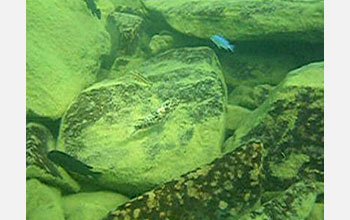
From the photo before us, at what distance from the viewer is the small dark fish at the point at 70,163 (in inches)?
131

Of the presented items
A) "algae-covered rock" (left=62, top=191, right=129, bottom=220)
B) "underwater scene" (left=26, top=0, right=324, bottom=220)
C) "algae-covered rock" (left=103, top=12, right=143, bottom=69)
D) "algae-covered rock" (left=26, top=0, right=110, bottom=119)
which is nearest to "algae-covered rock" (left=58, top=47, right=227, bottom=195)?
"underwater scene" (left=26, top=0, right=324, bottom=220)

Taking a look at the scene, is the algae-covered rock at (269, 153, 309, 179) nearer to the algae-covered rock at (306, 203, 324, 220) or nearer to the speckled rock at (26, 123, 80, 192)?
the algae-covered rock at (306, 203, 324, 220)

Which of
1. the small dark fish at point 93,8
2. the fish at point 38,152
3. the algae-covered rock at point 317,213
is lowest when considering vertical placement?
the algae-covered rock at point 317,213

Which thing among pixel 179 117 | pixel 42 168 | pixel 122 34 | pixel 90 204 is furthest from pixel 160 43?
pixel 90 204

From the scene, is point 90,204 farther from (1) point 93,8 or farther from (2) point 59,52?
(1) point 93,8

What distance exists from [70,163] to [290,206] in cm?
194

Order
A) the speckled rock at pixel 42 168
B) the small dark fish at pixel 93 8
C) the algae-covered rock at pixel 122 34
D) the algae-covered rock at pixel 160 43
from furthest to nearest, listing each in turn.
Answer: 1. the algae-covered rock at pixel 160 43
2. the algae-covered rock at pixel 122 34
3. the small dark fish at pixel 93 8
4. the speckled rock at pixel 42 168

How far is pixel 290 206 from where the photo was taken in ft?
9.48

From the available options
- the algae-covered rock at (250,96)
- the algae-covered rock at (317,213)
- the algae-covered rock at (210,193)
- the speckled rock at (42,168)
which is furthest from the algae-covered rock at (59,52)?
the algae-covered rock at (317,213)

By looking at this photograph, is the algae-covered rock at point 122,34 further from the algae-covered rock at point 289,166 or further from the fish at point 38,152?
the algae-covered rock at point 289,166

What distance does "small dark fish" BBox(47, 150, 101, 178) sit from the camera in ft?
10.9

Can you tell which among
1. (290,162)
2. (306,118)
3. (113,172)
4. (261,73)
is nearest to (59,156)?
(113,172)

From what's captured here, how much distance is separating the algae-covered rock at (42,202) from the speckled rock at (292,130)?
173cm
